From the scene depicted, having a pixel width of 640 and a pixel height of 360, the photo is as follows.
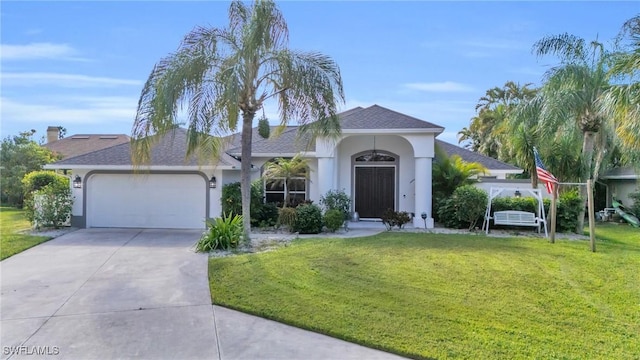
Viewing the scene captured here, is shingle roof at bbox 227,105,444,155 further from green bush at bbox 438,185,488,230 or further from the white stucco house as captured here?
green bush at bbox 438,185,488,230

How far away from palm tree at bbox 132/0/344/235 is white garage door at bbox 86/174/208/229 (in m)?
4.56

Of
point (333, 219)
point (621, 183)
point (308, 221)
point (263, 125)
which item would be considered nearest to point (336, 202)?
point (333, 219)

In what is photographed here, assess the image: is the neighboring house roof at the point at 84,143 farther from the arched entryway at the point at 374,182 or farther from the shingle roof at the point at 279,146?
the arched entryway at the point at 374,182

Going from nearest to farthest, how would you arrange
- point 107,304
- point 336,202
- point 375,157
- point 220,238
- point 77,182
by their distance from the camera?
point 107,304
point 220,238
point 336,202
point 77,182
point 375,157

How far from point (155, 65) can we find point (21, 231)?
897cm

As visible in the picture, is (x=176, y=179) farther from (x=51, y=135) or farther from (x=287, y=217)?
(x=51, y=135)

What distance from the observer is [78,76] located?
1455 centimetres

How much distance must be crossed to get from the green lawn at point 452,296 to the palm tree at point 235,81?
3623mm

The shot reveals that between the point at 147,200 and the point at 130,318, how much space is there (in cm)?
1027

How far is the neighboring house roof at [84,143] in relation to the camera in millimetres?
29720

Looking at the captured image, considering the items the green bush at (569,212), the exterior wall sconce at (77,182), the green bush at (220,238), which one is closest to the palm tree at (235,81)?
the green bush at (220,238)

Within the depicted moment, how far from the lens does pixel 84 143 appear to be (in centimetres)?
3162

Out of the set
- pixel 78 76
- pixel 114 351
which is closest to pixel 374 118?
pixel 78 76

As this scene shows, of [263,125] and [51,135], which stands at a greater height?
[51,135]
